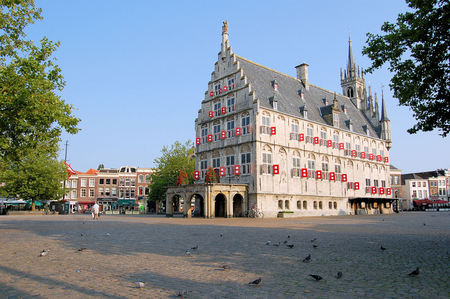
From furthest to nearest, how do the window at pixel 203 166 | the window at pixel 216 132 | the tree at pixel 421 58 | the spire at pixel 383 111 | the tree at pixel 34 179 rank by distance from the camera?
1. the spire at pixel 383 111
2. the tree at pixel 34 179
3. the window at pixel 203 166
4. the window at pixel 216 132
5. the tree at pixel 421 58

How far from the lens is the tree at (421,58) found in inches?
412

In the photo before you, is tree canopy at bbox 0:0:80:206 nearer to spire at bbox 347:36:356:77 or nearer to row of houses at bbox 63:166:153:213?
spire at bbox 347:36:356:77

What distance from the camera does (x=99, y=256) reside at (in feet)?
32.6

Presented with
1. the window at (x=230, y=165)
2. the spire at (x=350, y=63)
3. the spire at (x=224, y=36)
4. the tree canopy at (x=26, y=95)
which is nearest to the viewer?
the tree canopy at (x=26, y=95)

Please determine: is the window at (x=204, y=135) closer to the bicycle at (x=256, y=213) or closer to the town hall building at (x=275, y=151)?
the town hall building at (x=275, y=151)

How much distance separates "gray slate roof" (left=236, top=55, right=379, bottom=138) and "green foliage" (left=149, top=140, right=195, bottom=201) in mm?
19490

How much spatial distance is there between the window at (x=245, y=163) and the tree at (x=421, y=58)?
1055 inches

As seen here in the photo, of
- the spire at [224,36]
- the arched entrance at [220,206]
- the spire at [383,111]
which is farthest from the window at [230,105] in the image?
the spire at [383,111]

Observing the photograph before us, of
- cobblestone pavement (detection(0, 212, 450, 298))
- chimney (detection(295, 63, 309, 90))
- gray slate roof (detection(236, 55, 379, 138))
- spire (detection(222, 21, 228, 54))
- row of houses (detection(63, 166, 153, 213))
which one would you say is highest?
spire (detection(222, 21, 228, 54))

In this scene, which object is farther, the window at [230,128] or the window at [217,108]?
the window at [217,108]

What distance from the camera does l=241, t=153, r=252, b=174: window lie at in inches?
1548

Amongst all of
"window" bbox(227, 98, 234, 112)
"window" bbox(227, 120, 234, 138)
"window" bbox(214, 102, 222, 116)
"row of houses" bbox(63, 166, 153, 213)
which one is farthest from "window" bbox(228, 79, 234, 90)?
"row of houses" bbox(63, 166, 153, 213)

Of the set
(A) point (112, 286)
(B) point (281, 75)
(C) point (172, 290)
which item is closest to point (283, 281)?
(C) point (172, 290)

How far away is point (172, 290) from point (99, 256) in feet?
15.2
